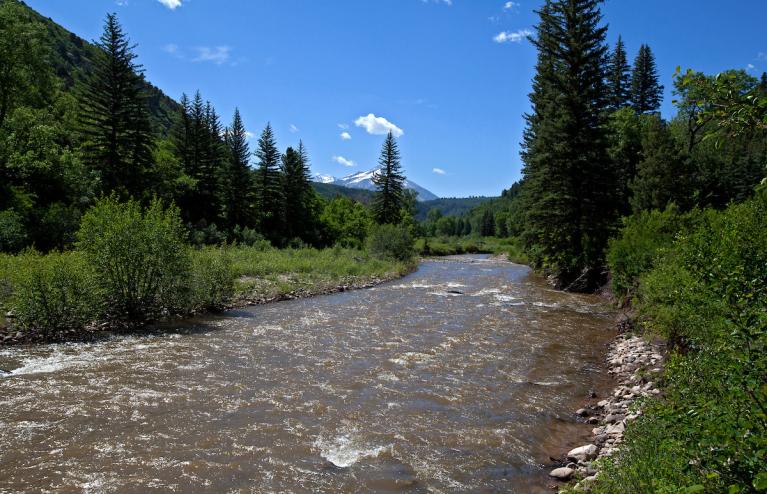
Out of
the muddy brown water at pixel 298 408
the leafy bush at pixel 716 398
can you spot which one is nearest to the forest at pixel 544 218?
the leafy bush at pixel 716 398

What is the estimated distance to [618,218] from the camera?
26.3m

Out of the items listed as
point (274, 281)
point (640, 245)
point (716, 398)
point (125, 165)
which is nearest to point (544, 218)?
point (640, 245)

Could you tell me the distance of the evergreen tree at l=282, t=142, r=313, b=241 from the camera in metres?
56.7

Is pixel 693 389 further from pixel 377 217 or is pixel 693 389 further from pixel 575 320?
pixel 377 217

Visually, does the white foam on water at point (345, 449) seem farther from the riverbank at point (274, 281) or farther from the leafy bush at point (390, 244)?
the leafy bush at point (390, 244)

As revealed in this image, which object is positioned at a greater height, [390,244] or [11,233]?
[11,233]

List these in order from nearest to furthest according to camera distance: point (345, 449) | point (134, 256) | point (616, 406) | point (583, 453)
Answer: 1. point (583, 453)
2. point (345, 449)
3. point (616, 406)
4. point (134, 256)

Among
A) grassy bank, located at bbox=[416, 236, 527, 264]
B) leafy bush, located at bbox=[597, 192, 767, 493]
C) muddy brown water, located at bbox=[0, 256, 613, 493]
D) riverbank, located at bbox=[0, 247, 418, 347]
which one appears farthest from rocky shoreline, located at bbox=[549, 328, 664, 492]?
grassy bank, located at bbox=[416, 236, 527, 264]

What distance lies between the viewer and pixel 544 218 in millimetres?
27016

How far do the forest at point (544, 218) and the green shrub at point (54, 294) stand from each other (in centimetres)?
6

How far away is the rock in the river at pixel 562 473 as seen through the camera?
236 inches

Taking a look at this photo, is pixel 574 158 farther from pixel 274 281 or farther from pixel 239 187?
pixel 239 187

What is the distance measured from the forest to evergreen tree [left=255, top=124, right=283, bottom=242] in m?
0.25

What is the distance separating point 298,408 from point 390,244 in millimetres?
33101
